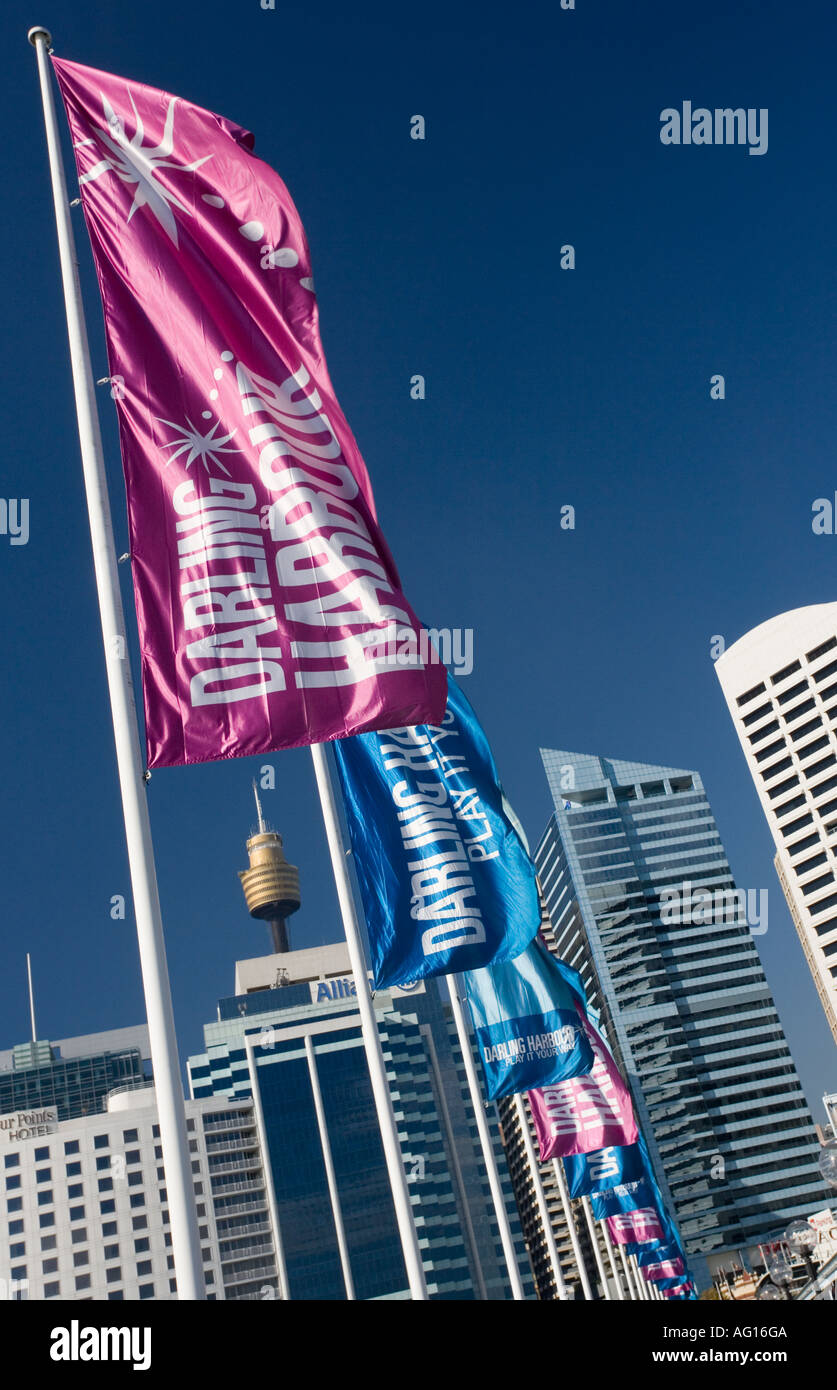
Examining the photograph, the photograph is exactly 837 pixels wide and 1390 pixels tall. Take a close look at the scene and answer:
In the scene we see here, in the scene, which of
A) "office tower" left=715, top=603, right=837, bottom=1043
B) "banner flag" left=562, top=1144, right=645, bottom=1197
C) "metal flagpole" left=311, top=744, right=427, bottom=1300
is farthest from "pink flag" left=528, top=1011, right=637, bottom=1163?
"office tower" left=715, top=603, right=837, bottom=1043

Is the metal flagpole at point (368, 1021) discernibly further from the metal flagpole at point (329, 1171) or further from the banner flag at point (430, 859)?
the metal flagpole at point (329, 1171)

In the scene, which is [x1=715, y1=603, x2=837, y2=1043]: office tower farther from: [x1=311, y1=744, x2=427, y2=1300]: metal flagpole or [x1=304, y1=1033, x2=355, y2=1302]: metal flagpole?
[x1=311, y1=744, x2=427, y2=1300]: metal flagpole

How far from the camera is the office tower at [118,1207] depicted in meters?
122

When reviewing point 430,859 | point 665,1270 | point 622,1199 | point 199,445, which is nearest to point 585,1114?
point 622,1199

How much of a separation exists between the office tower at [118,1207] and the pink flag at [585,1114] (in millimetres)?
101087

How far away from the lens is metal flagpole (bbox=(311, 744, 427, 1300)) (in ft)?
46.9

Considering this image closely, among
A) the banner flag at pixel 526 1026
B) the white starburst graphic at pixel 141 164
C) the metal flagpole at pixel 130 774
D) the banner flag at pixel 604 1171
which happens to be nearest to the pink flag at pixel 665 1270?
the banner flag at pixel 604 1171

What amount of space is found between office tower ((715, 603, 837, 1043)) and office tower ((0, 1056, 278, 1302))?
70508 mm

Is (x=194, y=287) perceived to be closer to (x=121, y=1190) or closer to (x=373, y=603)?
(x=373, y=603)

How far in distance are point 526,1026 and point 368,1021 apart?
19.1 ft

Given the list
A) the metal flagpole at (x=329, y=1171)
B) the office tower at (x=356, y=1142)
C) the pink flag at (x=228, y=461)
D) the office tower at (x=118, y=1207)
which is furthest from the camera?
the office tower at (x=356, y=1142)

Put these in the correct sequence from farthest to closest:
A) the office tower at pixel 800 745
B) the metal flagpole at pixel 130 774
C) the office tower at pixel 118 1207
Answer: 1. the office tower at pixel 800 745
2. the office tower at pixel 118 1207
3. the metal flagpole at pixel 130 774

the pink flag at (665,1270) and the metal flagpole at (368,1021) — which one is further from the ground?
the metal flagpole at (368,1021)

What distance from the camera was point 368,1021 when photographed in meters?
15.2
